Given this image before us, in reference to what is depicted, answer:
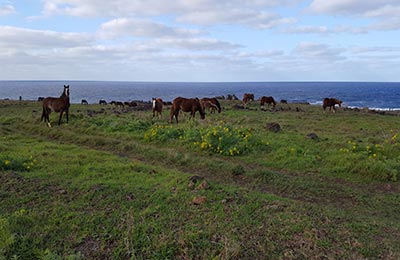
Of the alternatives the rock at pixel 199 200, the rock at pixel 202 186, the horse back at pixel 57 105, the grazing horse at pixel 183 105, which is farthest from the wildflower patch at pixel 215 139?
the horse back at pixel 57 105

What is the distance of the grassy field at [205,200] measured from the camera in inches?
193

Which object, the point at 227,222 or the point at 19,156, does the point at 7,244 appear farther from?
the point at 19,156

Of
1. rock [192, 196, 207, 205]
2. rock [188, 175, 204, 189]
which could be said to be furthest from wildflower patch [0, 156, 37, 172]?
rock [192, 196, 207, 205]

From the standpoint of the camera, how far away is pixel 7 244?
482cm

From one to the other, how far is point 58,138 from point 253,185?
1017cm

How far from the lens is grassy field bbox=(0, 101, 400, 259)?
4.90 metres

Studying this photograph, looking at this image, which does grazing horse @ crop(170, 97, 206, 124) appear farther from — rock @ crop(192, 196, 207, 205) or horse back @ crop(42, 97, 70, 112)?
rock @ crop(192, 196, 207, 205)

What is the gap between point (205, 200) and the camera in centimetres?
644

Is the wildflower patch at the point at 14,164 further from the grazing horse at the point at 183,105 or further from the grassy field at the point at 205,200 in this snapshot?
the grazing horse at the point at 183,105

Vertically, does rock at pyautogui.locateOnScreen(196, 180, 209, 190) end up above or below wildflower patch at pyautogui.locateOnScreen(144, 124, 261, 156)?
below

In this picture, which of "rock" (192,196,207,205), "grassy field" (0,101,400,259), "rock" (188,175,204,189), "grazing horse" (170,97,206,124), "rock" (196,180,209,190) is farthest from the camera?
"grazing horse" (170,97,206,124)

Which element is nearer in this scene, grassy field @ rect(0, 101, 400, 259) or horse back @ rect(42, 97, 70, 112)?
grassy field @ rect(0, 101, 400, 259)

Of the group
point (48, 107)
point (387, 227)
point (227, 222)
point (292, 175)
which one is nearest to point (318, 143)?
point (292, 175)

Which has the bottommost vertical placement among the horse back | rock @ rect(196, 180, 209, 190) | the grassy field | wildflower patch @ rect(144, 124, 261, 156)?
the grassy field
